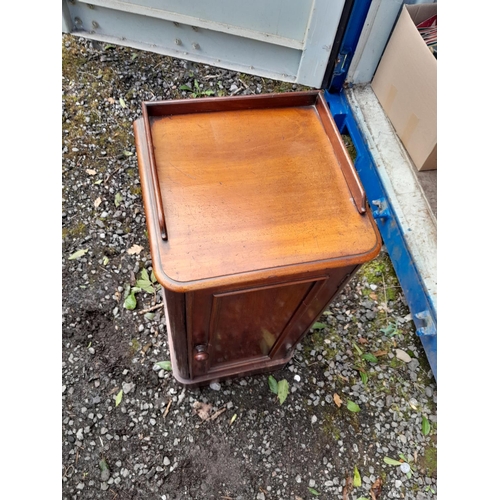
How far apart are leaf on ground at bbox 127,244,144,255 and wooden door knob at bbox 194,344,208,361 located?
99 cm

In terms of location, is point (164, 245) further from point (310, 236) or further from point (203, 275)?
point (310, 236)

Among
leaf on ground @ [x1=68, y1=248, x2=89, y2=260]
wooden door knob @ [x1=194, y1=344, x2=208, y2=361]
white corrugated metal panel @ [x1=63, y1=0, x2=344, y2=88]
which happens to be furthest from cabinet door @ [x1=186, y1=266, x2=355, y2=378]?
white corrugated metal panel @ [x1=63, y1=0, x2=344, y2=88]

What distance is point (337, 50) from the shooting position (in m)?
2.47

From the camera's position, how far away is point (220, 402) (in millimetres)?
2082

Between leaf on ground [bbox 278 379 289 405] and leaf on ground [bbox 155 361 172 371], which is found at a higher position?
leaf on ground [bbox 278 379 289 405]

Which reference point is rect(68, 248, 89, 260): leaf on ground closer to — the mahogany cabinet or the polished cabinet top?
the mahogany cabinet

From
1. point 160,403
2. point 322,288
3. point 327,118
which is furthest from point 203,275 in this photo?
point 160,403

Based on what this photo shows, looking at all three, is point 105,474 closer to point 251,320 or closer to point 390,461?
point 251,320

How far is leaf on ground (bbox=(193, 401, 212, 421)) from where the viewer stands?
6.71ft

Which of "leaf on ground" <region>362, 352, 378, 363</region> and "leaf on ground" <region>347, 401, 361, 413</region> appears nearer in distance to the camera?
"leaf on ground" <region>347, 401, 361, 413</region>

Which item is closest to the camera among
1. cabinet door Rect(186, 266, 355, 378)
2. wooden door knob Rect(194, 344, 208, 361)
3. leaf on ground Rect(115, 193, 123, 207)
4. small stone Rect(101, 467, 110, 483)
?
cabinet door Rect(186, 266, 355, 378)

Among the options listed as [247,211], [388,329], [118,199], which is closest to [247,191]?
[247,211]

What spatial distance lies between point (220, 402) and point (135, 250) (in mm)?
993

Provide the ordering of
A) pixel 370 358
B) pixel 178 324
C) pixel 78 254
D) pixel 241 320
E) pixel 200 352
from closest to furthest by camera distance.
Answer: pixel 178 324 → pixel 241 320 → pixel 200 352 → pixel 370 358 → pixel 78 254
